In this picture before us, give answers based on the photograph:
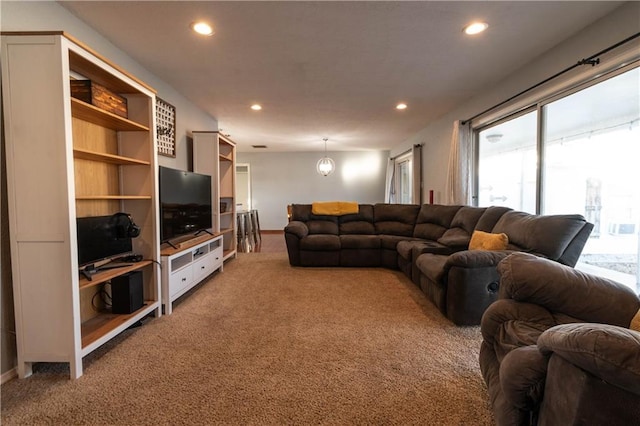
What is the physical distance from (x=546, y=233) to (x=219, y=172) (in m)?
4.14

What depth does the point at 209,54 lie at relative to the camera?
280 cm

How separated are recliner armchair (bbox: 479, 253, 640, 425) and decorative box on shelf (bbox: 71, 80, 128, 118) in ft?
9.18

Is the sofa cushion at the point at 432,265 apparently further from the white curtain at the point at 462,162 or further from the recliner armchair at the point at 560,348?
the white curtain at the point at 462,162

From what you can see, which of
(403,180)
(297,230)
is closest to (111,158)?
(297,230)

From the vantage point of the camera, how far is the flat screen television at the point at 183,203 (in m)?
2.99

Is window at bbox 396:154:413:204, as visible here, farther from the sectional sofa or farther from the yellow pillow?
the yellow pillow

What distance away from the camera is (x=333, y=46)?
8.70 feet

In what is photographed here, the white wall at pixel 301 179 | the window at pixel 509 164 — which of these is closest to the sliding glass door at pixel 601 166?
the window at pixel 509 164

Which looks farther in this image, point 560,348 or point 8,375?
point 8,375

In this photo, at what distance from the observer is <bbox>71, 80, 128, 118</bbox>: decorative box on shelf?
2084 mm

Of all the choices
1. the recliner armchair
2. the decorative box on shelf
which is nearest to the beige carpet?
the recliner armchair

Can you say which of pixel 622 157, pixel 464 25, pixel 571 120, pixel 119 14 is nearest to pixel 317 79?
pixel 464 25

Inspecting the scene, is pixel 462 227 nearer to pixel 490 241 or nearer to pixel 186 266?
pixel 490 241

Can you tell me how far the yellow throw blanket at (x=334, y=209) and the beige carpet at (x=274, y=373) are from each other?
232 cm
